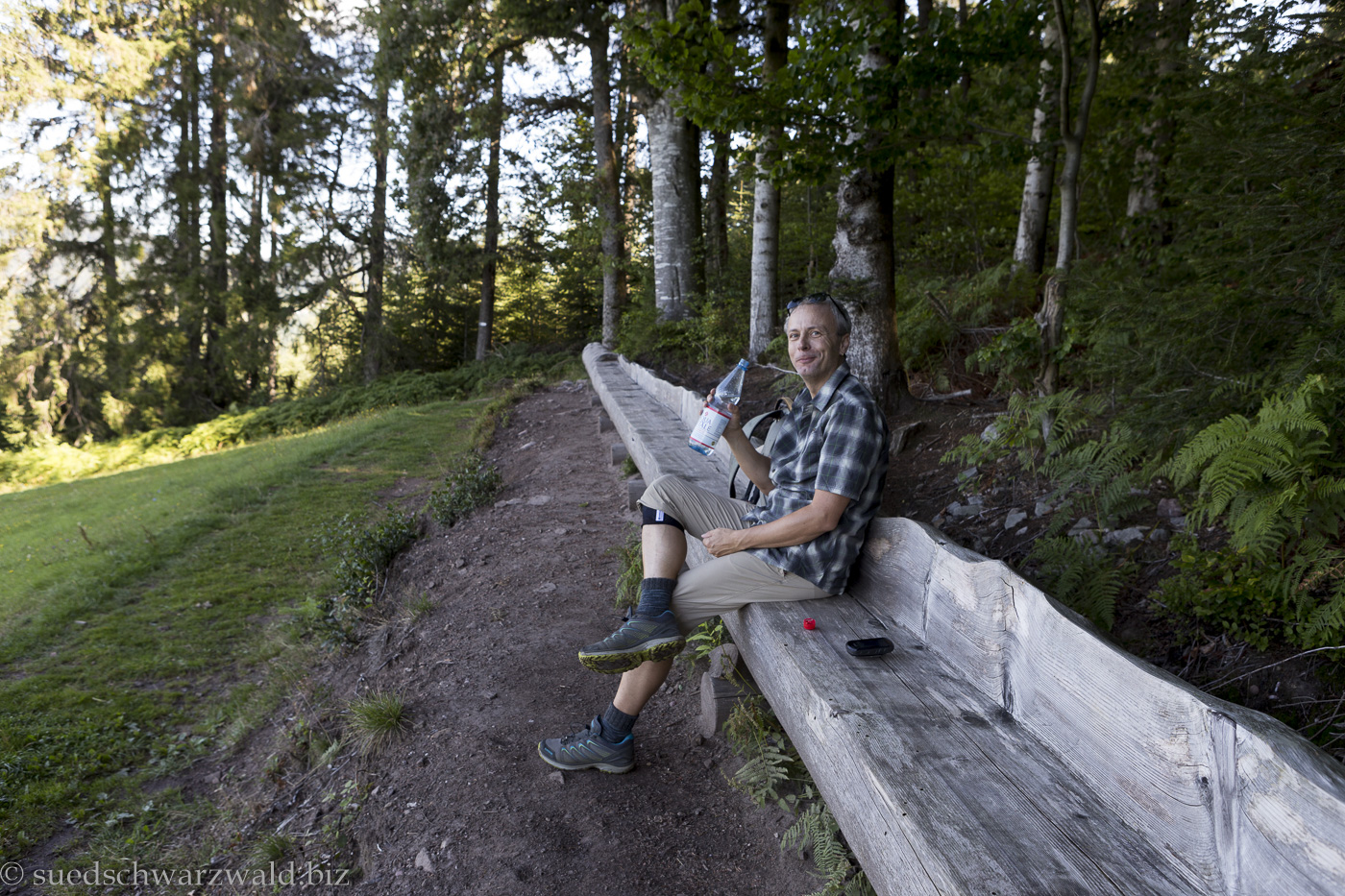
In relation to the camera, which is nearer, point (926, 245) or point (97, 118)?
point (926, 245)

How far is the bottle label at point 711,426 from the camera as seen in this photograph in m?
3.14

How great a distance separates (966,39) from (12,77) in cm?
2136

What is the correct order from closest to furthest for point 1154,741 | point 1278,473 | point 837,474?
point 1154,741, point 1278,473, point 837,474

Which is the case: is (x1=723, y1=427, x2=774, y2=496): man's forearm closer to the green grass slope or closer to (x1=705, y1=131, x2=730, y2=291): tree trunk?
the green grass slope

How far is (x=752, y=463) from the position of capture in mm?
3451

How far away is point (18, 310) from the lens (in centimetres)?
1891

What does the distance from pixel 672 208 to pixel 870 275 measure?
23.7ft

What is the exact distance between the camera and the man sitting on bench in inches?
111

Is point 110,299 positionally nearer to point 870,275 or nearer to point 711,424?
point 870,275

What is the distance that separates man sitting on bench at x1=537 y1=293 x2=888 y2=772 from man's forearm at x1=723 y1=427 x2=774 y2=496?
0.47 ft

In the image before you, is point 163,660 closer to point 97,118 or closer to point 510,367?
point 510,367

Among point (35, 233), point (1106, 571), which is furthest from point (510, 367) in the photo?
point (1106, 571)

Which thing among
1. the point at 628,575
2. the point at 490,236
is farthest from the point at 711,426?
the point at 490,236

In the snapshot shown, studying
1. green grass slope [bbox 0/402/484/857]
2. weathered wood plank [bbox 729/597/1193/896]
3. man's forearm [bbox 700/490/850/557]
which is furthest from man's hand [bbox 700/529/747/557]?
green grass slope [bbox 0/402/484/857]
